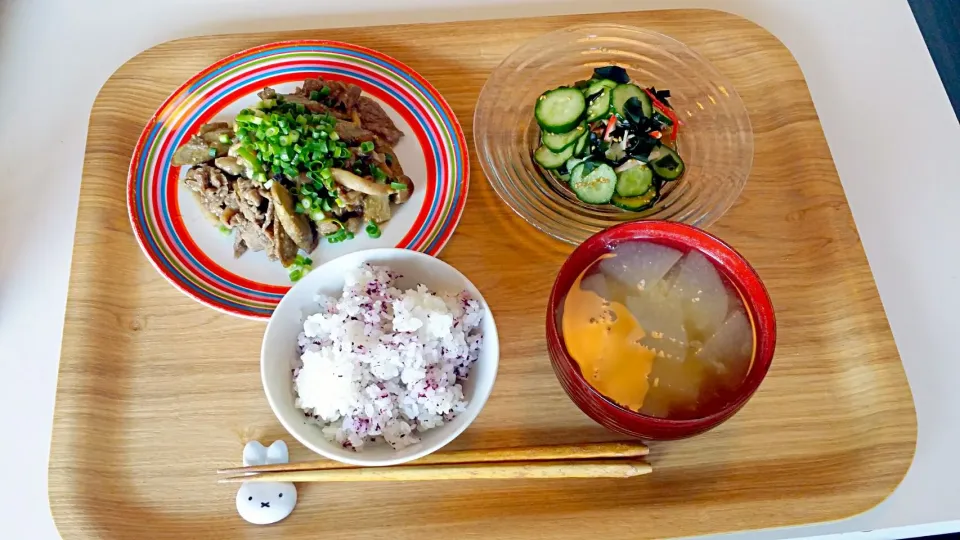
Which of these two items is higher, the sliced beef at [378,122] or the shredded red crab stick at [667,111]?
the sliced beef at [378,122]

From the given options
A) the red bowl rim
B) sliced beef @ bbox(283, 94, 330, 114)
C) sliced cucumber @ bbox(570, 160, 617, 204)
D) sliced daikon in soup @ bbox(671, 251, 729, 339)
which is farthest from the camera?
sliced beef @ bbox(283, 94, 330, 114)

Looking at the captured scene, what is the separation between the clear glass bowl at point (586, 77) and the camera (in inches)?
73.3

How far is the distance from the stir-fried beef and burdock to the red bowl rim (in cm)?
56

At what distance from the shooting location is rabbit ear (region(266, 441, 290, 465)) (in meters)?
1.68

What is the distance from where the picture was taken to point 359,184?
1809mm

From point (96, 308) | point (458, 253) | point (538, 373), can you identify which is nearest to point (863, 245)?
point (538, 373)

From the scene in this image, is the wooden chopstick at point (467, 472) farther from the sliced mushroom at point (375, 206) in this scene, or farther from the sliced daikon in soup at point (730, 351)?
the sliced mushroom at point (375, 206)

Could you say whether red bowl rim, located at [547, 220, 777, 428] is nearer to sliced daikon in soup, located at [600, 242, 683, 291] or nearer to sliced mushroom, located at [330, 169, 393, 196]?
sliced daikon in soup, located at [600, 242, 683, 291]

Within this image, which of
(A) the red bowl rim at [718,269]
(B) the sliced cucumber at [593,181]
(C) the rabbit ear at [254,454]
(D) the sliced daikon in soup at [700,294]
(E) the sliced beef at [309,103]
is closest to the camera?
(A) the red bowl rim at [718,269]

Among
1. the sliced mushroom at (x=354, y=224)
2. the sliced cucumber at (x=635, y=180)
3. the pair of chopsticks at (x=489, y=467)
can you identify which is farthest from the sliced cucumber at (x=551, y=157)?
the pair of chopsticks at (x=489, y=467)

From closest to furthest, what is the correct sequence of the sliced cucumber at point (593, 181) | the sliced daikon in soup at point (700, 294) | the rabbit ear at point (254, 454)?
the sliced daikon in soup at point (700, 294) < the rabbit ear at point (254, 454) < the sliced cucumber at point (593, 181)

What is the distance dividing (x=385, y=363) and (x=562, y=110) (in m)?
0.80

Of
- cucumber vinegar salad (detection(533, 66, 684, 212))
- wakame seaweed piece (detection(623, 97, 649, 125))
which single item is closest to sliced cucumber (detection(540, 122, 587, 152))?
cucumber vinegar salad (detection(533, 66, 684, 212))

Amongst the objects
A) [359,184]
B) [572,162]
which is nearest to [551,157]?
[572,162]
